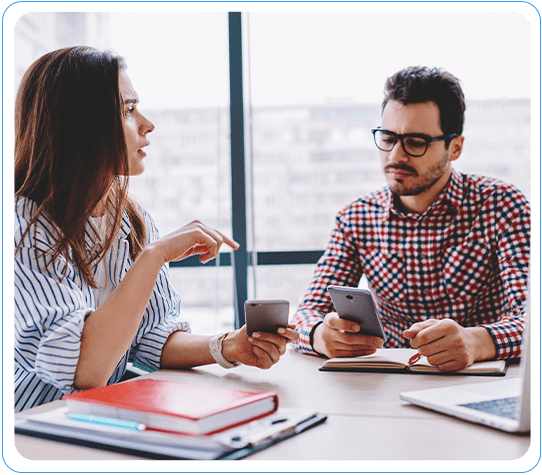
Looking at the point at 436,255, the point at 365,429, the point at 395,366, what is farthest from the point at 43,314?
the point at 436,255

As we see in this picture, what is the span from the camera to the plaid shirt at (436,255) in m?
1.78

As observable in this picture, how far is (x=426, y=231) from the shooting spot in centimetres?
190

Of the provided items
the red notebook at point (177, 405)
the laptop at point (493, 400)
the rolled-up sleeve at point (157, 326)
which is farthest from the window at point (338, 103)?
the red notebook at point (177, 405)

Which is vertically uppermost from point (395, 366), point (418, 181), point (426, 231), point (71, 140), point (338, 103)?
point (338, 103)

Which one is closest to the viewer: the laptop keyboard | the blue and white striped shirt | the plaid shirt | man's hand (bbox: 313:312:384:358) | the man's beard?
the laptop keyboard

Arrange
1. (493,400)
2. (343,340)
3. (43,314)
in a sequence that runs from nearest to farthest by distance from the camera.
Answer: (493,400), (43,314), (343,340)

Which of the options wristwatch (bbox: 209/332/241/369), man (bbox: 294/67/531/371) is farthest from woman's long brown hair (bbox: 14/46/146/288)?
man (bbox: 294/67/531/371)

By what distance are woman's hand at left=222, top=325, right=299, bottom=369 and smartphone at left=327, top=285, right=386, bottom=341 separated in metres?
0.14

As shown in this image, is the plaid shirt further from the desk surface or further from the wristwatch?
the desk surface

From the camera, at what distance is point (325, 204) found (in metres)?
3.07

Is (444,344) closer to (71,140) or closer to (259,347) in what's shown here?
(259,347)

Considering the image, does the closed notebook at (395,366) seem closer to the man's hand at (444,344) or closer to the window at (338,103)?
the man's hand at (444,344)

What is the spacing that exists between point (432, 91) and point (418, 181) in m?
0.34

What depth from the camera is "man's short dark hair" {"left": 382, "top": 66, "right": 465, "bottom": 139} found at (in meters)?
1.95
